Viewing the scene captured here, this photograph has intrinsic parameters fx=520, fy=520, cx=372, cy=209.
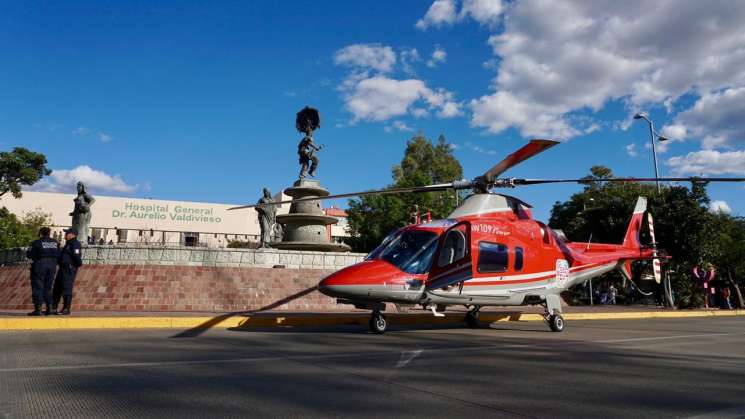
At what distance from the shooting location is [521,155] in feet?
30.4

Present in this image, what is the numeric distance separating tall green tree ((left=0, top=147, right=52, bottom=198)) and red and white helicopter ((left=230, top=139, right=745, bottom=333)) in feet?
154

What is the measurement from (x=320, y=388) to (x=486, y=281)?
6511mm

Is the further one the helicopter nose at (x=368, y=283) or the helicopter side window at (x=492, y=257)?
the helicopter side window at (x=492, y=257)

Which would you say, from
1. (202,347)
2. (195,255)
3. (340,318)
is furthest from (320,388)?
(195,255)

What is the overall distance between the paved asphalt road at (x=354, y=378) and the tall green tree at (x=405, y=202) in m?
40.3

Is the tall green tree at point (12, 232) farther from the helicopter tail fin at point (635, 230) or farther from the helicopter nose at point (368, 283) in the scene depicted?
the helicopter tail fin at point (635, 230)

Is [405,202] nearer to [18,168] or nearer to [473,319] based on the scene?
[18,168]

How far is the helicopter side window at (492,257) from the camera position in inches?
403

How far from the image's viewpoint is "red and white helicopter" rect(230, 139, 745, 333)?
9.07m

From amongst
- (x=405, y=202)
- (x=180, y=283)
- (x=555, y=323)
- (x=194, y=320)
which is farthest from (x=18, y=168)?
(x=555, y=323)

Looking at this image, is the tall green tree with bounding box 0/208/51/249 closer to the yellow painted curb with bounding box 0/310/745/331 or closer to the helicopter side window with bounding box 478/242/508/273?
the yellow painted curb with bounding box 0/310/745/331

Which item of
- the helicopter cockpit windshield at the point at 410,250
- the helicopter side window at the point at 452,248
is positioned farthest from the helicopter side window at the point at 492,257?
the helicopter cockpit windshield at the point at 410,250

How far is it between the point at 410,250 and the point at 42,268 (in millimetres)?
7540

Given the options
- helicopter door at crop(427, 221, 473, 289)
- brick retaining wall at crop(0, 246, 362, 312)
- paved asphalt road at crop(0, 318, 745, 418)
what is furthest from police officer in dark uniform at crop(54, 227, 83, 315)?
helicopter door at crop(427, 221, 473, 289)
